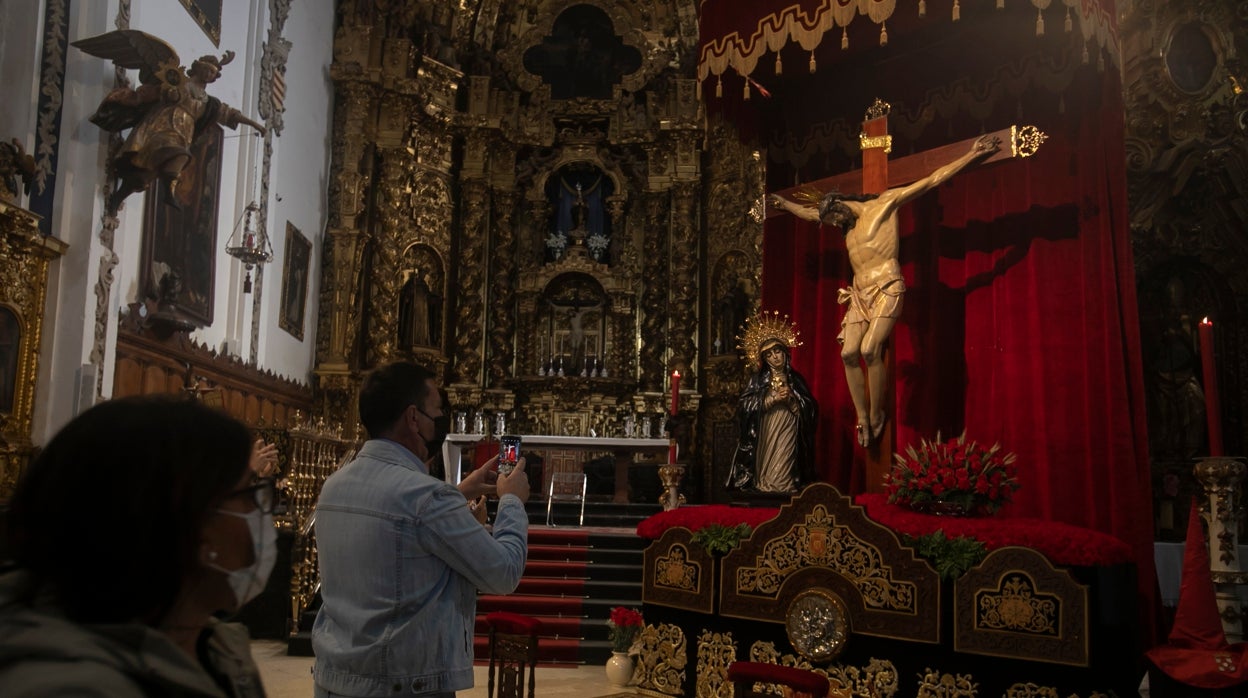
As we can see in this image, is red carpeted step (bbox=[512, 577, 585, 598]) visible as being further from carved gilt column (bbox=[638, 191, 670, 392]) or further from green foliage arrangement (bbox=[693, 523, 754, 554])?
carved gilt column (bbox=[638, 191, 670, 392])

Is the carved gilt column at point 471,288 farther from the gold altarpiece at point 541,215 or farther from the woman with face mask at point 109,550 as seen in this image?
Answer: the woman with face mask at point 109,550

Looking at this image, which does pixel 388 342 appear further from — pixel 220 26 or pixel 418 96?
pixel 220 26

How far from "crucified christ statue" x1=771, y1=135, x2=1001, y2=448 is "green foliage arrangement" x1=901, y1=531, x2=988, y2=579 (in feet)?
7.64

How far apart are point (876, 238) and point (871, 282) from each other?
0.35 m

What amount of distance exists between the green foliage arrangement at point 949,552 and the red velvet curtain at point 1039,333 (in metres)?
2.38

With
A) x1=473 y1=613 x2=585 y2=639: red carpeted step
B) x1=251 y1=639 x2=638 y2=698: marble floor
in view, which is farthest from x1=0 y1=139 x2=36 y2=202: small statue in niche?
x1=473 y1=613 x2=585 y2=639: red carpeted step

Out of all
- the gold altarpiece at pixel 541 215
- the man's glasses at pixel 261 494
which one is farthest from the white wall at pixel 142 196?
the man's glasses at pixel 261 494

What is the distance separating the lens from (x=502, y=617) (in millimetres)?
5375

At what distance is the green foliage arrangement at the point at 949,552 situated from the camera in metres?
5.24

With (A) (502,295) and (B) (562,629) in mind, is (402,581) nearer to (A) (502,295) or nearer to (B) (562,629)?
(B) (562,629)

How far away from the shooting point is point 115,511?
1.05m

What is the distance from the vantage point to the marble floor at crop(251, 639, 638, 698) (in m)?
6.75

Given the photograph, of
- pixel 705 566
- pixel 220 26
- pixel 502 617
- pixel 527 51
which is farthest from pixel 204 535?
pixel 527 51

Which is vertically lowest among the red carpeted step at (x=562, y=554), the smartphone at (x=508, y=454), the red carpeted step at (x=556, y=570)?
the red carpeted step at (x=556, y=570)
